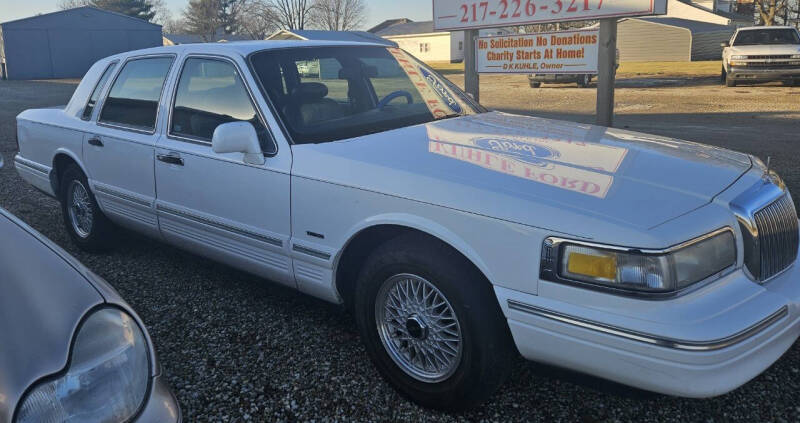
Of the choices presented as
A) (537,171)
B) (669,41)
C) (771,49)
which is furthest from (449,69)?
(537,171)

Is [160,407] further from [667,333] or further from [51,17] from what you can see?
[51,17]

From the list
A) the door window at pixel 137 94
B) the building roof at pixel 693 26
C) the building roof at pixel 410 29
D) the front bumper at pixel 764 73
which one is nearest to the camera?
the door window at pixel 137 94

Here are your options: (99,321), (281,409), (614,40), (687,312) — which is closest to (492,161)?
(687,312)

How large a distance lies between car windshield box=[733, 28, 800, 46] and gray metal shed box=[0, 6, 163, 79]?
3667 centimetres

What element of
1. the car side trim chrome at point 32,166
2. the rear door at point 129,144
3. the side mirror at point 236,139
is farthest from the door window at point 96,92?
the side mirror at point 236,139

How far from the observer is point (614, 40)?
6773 millimetres

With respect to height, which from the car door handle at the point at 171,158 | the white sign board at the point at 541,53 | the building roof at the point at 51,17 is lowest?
the car door handle at the point at 171,158

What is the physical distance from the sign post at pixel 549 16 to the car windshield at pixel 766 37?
526 inches

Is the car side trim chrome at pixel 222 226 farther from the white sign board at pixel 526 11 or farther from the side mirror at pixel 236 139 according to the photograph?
the white sign board at pixel 526 11

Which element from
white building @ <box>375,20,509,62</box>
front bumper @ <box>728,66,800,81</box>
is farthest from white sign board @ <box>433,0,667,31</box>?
white building @ <box>375,20,509,62</box>

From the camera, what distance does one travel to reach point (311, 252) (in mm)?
3152

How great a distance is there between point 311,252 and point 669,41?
1660 inches

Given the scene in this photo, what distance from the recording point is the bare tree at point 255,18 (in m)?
76.1

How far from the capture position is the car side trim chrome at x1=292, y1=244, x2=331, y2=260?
3088 millimetres
